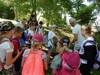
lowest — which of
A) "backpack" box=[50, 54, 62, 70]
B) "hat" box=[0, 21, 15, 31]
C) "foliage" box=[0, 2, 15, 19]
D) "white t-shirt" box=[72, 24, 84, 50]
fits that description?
"foliage" box=[0, 2, 15, 19]

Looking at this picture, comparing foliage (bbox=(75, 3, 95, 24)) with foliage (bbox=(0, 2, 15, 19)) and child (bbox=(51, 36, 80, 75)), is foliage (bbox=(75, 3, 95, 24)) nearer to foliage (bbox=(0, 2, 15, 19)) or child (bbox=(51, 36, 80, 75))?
foliage (bbox=(0, 2, 15, 19))

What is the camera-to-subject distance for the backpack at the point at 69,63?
4.66 metres

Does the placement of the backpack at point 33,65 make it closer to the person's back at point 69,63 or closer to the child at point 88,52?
the person's back at point 69,63

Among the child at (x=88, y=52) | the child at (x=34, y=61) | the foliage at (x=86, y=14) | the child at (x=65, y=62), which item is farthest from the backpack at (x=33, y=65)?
the foliage at (x=86, y=14)

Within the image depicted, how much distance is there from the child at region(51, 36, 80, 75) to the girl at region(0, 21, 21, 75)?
734mm

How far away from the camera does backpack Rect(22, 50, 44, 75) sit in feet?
16.0

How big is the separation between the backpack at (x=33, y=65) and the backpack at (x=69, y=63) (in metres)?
0.32

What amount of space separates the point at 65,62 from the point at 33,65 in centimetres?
57

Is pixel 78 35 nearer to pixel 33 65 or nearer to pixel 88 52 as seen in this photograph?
pixel 88 52

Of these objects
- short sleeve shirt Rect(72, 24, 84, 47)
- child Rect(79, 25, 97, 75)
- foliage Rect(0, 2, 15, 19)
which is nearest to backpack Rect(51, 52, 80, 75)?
child Rect(79, 25, 97, 75)

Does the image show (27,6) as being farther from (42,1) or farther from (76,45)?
(76,45)

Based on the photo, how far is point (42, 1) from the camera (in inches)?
870

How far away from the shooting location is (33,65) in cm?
489

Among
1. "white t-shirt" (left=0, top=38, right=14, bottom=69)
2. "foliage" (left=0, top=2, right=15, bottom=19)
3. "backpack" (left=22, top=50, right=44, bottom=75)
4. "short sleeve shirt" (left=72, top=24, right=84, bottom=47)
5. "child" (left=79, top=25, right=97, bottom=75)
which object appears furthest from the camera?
"foliage" (left=0, top=2, right=15, bottom=19)
